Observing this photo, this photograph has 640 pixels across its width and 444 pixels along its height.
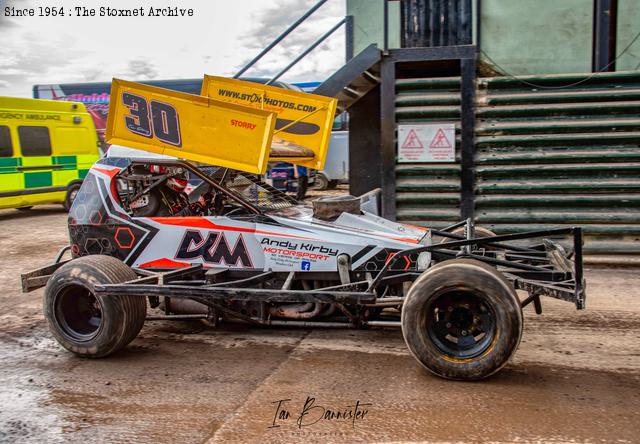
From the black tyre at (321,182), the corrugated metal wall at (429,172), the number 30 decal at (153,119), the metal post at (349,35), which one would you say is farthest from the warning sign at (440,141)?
the black tyre at (321,182)

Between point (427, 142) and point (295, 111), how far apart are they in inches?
109

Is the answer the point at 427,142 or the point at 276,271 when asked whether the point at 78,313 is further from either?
the point at 427,142

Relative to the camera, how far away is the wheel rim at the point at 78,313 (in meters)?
4.99

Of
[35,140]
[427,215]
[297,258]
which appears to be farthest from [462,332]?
[35,140]

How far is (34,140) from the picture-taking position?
14500 millimetres

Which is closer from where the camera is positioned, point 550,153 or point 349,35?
point 550,153

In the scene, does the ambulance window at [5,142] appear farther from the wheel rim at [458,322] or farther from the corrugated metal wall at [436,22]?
the wheel rim at [458,322]

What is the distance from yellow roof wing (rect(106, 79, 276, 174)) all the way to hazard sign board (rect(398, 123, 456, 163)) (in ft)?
14.4

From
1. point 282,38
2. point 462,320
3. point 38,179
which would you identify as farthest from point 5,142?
point 462,320

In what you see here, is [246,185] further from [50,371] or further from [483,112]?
[483,112]

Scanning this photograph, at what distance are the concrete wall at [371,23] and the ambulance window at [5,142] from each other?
8516mm
